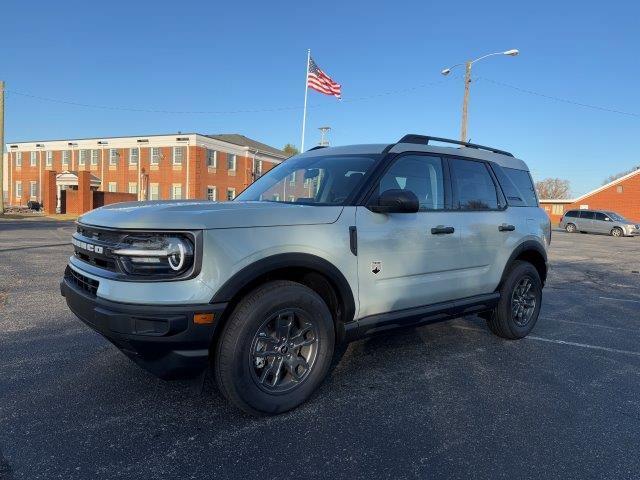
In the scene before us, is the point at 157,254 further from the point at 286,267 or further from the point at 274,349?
the point at 274,349

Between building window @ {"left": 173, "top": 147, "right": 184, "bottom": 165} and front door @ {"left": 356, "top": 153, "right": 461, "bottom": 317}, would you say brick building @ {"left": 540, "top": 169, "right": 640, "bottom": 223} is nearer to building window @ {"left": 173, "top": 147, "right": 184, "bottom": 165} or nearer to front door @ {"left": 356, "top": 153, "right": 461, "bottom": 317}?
building window @ {"left": 173, "top": 147, "right": 184, "bottom": 165}

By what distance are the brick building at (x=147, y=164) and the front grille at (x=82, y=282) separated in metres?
39.8

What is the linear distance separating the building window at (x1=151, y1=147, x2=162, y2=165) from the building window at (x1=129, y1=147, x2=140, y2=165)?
165 cm

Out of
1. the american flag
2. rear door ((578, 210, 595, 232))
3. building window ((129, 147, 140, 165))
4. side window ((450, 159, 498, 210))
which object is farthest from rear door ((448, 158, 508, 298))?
building window ((129, 147, 140, 165))

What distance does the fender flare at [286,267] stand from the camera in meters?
2.94

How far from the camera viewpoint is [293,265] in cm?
321

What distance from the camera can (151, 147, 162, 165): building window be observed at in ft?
154

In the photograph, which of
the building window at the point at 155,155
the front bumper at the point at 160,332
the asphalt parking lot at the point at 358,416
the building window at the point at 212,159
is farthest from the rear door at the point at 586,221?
the front bumper at the point at 160,332

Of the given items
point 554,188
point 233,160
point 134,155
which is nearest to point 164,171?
point 134,155

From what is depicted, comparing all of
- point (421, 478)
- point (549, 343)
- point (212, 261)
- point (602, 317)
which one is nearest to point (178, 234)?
point (212, 261)

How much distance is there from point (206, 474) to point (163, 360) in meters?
0.72

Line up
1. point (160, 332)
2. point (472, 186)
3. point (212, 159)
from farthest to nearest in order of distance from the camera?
1. point (212, 159)
2. point (472, 186)
3. point (160, 332)

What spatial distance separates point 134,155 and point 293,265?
4936 cm

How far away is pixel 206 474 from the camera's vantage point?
2562mm
